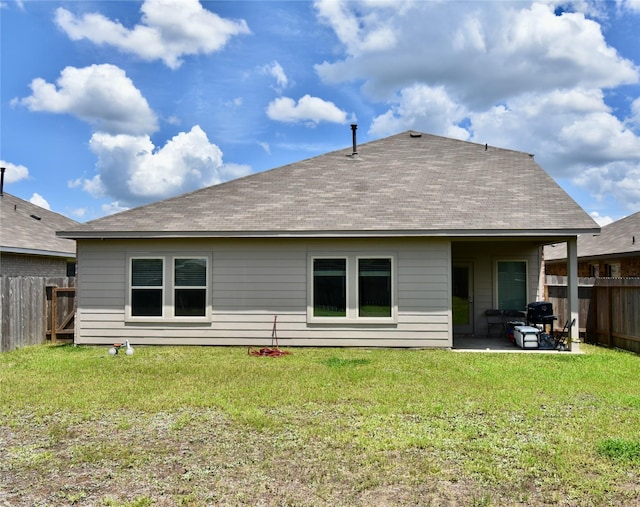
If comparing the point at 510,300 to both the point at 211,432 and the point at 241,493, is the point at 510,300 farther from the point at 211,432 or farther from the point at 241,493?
the point at 241,493

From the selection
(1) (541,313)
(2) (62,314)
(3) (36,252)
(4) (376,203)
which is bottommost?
(2) (62,314)

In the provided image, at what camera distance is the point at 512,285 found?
12.9 metres

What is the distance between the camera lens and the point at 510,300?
12.9m

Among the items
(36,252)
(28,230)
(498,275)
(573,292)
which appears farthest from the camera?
(28,230)

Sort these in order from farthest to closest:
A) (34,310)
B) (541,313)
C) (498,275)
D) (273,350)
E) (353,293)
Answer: (498,275), (541,313), (34,310), (353,293), (273,350)

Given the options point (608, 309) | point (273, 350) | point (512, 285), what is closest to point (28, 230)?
point (273, 350)

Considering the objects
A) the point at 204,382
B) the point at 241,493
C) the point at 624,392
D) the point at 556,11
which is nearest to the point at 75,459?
the point at 241,493

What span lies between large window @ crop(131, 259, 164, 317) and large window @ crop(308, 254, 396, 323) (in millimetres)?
3325

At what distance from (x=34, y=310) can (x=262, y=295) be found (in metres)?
5.22

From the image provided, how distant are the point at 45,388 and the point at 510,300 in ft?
34.5

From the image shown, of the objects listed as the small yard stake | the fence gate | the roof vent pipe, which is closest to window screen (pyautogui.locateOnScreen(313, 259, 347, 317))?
the small yard stake

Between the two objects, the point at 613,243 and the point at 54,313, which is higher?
the point at 613,243

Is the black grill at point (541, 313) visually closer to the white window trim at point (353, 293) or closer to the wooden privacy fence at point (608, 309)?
the wooden privacy fence at point (608, 309)

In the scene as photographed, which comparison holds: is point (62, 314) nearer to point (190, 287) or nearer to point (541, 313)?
point (190, 287)
